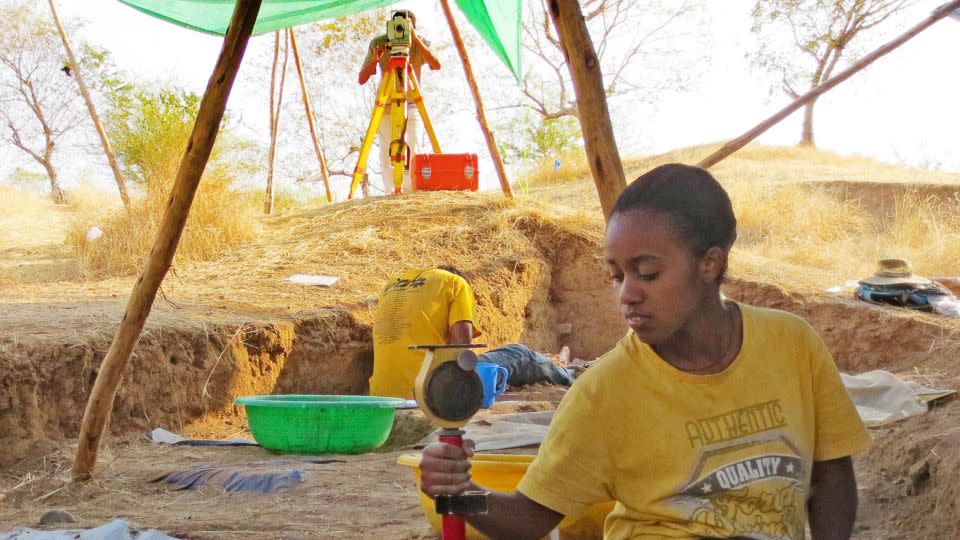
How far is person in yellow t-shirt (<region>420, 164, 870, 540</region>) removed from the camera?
1730 millimetres

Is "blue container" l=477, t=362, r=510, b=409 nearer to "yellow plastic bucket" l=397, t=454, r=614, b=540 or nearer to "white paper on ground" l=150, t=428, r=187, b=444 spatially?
"white paper on ground" l=150, t=428, r=187, b=444

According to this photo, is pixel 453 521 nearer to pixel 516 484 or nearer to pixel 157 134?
pixel 516 484

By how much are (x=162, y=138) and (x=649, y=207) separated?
8036 mm

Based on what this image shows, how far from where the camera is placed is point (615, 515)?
1.85m

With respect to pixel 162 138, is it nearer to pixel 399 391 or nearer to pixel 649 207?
pixel 399 391

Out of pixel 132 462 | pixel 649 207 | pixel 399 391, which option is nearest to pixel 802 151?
pixel 399 391

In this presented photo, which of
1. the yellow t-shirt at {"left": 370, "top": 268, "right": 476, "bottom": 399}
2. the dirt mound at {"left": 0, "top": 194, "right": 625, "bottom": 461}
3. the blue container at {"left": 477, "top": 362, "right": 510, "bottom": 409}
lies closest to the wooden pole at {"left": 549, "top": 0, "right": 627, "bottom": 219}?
the blue container at {"left": 477, "top": 362, "right": 510, "bottom": 409}

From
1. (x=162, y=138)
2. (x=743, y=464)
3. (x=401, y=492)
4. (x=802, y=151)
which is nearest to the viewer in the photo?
(x=743, y=464)

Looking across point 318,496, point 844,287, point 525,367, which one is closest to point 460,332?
point 525,367

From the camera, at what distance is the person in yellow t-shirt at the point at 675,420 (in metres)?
1.73

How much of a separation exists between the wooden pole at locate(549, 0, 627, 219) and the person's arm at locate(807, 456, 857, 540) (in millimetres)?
1646

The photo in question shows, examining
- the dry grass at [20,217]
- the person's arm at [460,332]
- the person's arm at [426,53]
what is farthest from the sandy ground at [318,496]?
the dry grass at [20,217]

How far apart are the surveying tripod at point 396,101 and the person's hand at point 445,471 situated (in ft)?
25.6

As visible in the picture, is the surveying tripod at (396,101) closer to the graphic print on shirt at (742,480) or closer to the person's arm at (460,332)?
the person's arm at (460,332)
